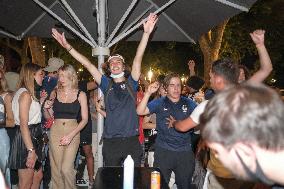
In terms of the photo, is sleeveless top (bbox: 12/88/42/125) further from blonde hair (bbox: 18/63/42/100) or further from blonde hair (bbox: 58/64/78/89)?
blonde hair (bbox: 58/64/78/89)

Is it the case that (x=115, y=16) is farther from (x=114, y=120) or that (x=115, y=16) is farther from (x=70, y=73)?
(x=114, y=120)

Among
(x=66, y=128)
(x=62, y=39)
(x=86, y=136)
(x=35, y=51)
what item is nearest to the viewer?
(x=62, y=39)

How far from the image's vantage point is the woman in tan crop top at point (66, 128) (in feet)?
18.0

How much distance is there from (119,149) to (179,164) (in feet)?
2.87

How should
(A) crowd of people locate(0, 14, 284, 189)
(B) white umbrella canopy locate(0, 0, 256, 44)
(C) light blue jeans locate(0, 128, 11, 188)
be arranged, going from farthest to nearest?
1. (B) white umbrella canopy locate(0, 0, 256, 44)
2. (C) light blue jeans locate(0, 128, 11, 188)
3. (A) crowd of people locate(0, 14, 284, 189)

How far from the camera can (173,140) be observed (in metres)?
5.23

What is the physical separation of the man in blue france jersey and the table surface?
1.02 meters

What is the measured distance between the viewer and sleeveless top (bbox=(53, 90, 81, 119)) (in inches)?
220

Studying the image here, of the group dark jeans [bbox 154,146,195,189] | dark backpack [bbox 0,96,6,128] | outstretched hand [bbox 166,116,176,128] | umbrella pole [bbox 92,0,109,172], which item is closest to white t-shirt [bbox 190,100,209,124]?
outstretched hand [bbox 166,116,176,128]

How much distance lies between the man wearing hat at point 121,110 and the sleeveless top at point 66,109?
0.67m

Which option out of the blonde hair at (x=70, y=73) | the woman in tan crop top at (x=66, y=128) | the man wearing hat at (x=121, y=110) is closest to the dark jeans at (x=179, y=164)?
the man wearing hat at (x=121, y=110)

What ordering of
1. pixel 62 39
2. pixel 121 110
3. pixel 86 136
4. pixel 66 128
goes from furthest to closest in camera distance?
pixel 86 136, pixel 66 128, pixel 62 39, pixel 121 110

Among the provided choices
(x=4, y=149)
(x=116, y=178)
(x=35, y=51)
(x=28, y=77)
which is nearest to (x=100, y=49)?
(x=28, y=77)

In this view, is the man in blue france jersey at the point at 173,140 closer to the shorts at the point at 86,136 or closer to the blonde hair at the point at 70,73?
the blonde hair at the point at 70,73
